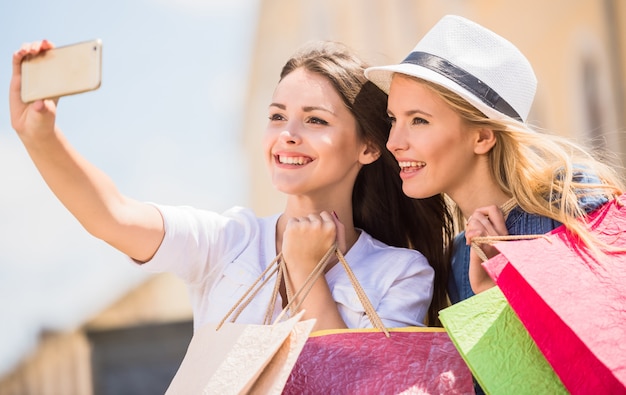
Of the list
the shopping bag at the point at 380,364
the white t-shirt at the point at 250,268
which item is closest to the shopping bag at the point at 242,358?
the shopping bag at the point at 380,364

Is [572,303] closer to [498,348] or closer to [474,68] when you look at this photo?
[498,348]

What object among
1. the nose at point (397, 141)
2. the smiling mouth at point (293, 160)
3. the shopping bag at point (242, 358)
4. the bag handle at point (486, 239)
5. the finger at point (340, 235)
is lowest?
the shopping bag at point (242, 358)

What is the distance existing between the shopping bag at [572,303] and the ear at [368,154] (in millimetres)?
1168

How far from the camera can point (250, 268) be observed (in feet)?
11.6

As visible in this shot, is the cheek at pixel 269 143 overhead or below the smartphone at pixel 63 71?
below

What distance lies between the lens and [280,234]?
12.3ft

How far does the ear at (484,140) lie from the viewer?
12.2 feet

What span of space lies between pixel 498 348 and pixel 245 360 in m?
0.72

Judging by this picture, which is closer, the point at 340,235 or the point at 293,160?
the point at 340,235

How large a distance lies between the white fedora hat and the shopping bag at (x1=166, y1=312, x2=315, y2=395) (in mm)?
1142

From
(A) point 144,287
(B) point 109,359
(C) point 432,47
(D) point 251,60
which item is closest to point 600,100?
(B) point 109,359

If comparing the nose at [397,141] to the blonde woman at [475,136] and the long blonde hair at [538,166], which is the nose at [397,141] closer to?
the blonde woman at [475,136]

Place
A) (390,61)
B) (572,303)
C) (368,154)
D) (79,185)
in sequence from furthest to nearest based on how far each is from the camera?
(390,61) → (368,154) → (79,185) → (572,303)

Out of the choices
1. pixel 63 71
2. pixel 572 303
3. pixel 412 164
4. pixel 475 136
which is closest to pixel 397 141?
pixel 412 164
